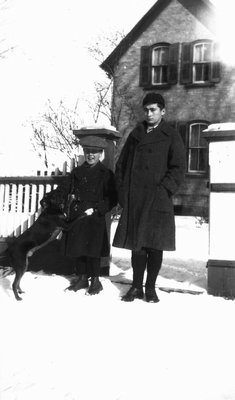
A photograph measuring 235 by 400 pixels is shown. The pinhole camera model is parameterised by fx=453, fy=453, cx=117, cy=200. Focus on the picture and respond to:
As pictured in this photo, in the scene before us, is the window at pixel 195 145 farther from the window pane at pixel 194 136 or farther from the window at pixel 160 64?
the window at pixel 160 64

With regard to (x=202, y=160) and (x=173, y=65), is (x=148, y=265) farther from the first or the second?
(x=173, y=65)

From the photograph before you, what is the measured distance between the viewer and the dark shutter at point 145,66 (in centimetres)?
1822

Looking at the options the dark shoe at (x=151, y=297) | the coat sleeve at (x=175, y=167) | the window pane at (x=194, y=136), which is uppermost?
the window pane at (x=194, y=136)

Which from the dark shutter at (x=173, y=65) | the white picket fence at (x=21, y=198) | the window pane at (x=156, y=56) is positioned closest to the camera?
the white picket fence at (x=21, y=198)

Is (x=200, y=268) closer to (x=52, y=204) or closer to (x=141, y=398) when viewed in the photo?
(x=52, y=204)

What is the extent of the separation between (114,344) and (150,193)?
5.41 ft

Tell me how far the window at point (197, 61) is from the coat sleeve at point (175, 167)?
45.0 feet

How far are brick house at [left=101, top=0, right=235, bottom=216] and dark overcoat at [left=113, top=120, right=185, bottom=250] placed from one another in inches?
480

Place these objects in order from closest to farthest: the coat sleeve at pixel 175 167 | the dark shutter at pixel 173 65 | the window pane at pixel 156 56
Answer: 1. the coat sleeve at pixel 175 167
2. the dark shutter at pixel 173 65
3. the window pane at pixel 156 56

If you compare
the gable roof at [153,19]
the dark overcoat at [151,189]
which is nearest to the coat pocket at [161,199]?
the dark overcoat at [151,189]

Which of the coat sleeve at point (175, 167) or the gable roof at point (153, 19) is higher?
the gable roof at point (153, 19)

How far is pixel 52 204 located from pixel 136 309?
4.80ft

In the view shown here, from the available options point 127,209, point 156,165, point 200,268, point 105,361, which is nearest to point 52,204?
point 127,209

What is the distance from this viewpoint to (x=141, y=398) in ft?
7.98
